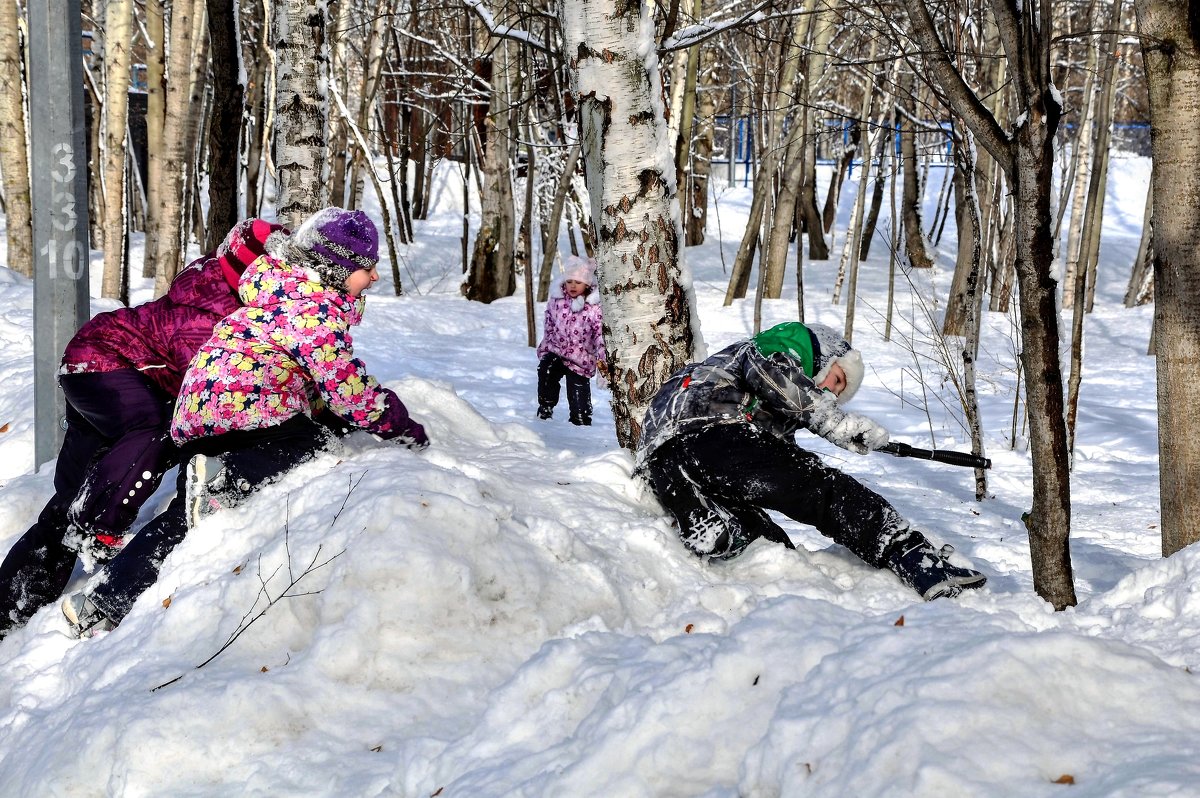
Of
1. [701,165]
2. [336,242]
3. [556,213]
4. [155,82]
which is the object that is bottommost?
[336,242]

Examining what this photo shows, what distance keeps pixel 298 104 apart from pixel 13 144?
23.2ft

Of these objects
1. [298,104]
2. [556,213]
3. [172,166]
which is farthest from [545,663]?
[556,213]

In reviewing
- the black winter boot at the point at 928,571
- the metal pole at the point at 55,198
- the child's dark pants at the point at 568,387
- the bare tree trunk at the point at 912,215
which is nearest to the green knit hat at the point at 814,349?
the black winter boot at the point at 928,571

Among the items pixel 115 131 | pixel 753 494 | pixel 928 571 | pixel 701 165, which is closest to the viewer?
pixel 928 571

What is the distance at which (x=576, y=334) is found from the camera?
8.12 meters

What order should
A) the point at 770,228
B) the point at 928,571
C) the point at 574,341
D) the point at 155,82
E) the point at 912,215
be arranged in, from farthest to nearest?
1. the point at 912,215
2. the point at 770,228
3. the point at 155,82
4. the point at 574,341
5. the point at 928,571

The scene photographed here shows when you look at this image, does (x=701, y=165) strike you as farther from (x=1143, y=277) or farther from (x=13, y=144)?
(x=13, y=144)

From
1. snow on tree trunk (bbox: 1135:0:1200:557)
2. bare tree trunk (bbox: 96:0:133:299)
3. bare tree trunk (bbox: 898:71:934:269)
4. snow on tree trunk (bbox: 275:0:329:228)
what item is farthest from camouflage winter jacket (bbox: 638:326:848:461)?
bare tree trunk (bbox: 898:71:934:269)

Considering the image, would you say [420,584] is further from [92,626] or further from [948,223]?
[948,223]

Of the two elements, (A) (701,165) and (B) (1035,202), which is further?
(A) (701,165)

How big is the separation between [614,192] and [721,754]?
106 inches

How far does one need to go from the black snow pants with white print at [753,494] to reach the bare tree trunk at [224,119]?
15.3 ft

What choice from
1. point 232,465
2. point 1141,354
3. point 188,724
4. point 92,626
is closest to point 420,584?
point 188,724

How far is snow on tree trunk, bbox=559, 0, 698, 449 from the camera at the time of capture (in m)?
4.20
